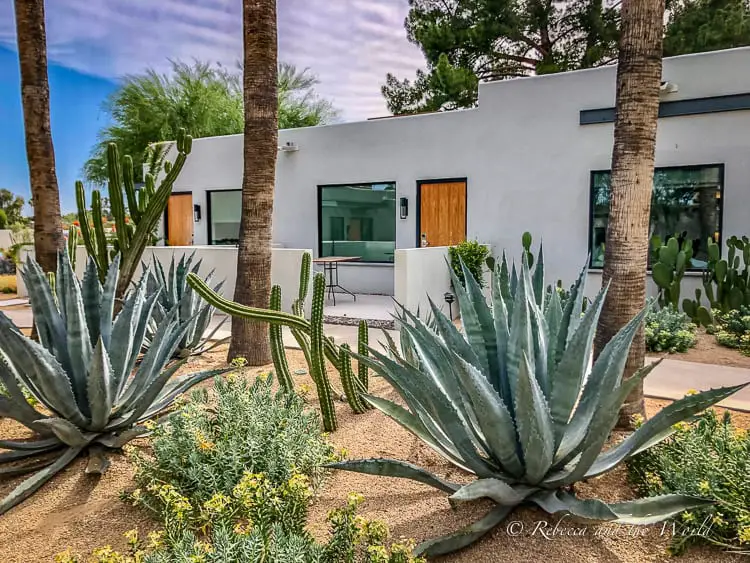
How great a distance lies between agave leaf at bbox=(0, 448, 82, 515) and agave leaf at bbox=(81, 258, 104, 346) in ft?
2.42

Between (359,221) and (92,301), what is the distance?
9270 millimetres

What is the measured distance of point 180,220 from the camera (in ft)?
50.3

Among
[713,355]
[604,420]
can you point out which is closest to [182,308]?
[604,420]

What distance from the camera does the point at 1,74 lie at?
111 ft

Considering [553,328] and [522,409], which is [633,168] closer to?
[553,328]

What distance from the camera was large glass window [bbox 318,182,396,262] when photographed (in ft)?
41.3

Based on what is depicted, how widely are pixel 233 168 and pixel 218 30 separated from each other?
62.1 feet

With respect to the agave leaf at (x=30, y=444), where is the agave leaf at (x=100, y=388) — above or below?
above

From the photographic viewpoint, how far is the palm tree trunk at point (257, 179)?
5711 mm

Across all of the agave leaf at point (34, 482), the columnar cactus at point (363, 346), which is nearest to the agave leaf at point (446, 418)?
the columnar cactus at point (363, 346)

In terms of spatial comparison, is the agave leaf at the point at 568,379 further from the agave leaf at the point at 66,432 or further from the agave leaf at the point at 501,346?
the agave leaf at the point at 66,432

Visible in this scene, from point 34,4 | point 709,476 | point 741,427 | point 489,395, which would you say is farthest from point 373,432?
point 34,4

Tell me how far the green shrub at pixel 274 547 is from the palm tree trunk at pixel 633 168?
2.08 meters

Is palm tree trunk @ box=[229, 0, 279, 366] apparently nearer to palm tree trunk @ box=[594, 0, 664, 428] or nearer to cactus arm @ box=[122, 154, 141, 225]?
cactus arm @ box=[122, 154, 141, 225]
